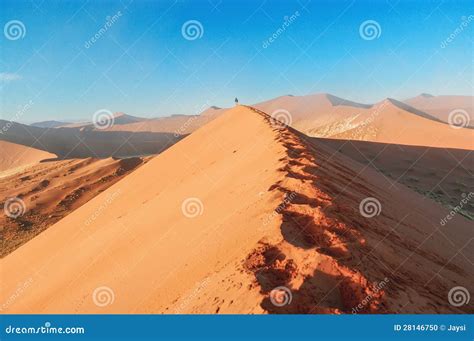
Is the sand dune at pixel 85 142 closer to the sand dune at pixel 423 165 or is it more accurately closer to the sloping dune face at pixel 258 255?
the sand dune at pixel 423 165

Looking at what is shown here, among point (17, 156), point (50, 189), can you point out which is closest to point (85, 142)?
point (17, 156)

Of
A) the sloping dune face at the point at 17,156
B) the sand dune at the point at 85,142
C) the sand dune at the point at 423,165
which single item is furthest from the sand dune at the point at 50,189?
the sand dune at the point at 85,142

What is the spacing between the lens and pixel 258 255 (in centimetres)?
394

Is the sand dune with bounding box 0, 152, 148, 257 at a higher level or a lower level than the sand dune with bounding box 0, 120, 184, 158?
lower

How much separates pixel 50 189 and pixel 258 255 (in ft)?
68.4

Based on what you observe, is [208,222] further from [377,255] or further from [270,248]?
[377,255]

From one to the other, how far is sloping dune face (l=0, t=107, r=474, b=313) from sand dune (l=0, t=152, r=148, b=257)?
8.09 metres

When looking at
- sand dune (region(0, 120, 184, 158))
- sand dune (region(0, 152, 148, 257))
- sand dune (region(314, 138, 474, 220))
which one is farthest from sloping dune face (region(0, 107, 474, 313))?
sand dune (region(0, 120, 184, 158))

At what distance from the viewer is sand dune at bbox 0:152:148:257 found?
16844mm

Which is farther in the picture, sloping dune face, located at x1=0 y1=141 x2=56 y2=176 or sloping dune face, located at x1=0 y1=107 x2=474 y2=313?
sloping dune face, located at x1=0 y1=141 x2=56 y2=176

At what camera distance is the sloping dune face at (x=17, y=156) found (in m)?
35.2

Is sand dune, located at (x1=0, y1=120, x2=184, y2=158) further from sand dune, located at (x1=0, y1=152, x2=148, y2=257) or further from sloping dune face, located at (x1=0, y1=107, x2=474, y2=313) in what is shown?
sloping dune face, located at (x1=0, y1=107, x2=474, y2=313)

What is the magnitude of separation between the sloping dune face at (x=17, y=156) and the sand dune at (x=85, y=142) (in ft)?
17.9

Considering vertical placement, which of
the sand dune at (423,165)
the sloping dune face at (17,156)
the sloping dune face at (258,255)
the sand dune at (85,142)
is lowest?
the sloping dune face at (258,255)
